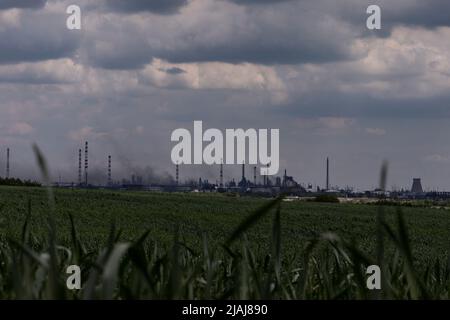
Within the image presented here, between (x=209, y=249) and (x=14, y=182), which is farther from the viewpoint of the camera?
(x=14, y=182)

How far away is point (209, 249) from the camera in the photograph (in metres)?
7.05

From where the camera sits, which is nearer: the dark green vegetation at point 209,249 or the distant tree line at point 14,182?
the dark green vegetation at point 209,249

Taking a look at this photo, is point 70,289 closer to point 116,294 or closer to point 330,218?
point 116,294

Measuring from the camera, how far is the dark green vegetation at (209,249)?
237 centimetres

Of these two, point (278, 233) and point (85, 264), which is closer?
point (278, 233)

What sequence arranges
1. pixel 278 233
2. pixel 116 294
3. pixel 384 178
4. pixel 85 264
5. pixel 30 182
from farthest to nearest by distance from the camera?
pixel 30 182 < pixel 85 264 < pixel 116 294 < pixel 278 233 < pixel 384 178

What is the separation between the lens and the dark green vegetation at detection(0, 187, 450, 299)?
2369mm

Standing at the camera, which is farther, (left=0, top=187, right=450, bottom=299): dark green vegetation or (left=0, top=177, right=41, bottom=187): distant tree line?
(left=0, top=177, right=41, bottom=187): distant tree line

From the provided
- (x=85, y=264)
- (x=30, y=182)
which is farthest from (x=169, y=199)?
(x=85, y=264)
